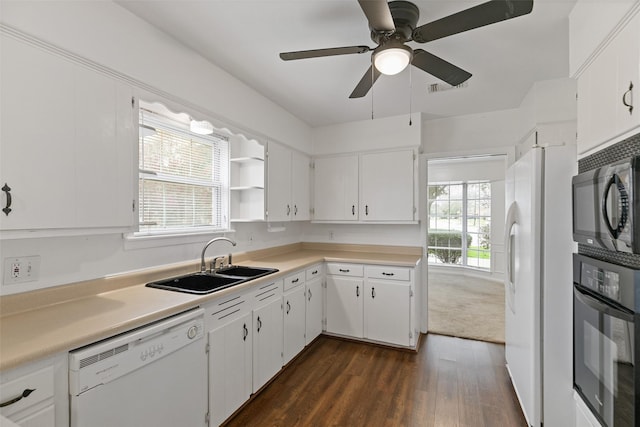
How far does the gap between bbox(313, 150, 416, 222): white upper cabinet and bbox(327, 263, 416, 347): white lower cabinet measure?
0.73 meters

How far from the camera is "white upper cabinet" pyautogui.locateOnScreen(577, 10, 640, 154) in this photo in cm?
116

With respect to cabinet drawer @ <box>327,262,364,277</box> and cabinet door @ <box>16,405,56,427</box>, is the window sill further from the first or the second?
cabinet drawer @ <box>327,262,364,277</box>

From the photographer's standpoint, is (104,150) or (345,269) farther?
(345,269)

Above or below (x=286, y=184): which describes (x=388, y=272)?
below

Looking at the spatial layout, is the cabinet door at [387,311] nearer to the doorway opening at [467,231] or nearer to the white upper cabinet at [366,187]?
the white upper cabinet at [366,187]

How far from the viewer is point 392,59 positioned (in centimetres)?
163

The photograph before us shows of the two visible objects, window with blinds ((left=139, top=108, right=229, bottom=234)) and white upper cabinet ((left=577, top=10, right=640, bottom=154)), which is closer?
white upper cabinet ((left=577, top=10, right=640, bottom=154))

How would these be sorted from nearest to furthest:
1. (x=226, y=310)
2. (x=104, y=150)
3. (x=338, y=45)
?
(x=104, y=150)
(x=226, y=310)
(x=338, y=45)

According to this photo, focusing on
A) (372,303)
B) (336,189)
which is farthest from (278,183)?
(372,303)

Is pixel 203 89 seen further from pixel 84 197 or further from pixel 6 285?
pixel 6 285

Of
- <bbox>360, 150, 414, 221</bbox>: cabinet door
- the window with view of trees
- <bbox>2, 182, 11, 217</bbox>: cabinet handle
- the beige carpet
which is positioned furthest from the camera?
the window with view of trees

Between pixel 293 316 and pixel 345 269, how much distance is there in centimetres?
84

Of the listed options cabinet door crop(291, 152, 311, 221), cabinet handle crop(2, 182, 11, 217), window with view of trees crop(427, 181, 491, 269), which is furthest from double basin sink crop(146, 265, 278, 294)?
window with view of trees crop(427, 181, 491, 269)

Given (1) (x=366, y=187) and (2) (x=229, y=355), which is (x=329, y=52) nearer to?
(2) (x=229, y=355)
